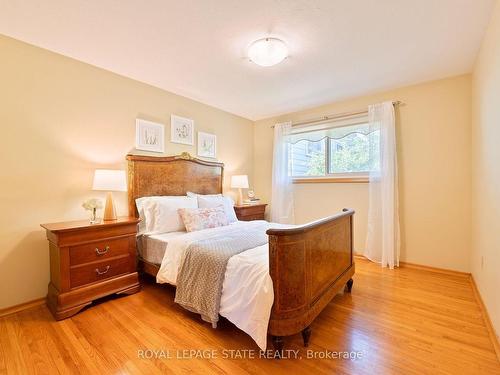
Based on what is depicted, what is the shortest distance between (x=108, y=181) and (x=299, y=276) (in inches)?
79.4

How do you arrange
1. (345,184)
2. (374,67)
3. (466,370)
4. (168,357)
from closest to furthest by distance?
(466,370) < (168,357) < (374,67) < (345,184)

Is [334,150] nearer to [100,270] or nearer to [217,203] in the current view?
[217,203]

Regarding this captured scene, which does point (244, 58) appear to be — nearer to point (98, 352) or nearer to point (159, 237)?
point (159, 237)

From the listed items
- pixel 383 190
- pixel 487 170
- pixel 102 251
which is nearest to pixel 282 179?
pixel 383 190

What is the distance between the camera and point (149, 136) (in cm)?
304

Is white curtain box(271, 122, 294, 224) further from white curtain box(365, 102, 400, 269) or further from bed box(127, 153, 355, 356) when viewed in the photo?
bed box(127, 153, 355, 356)

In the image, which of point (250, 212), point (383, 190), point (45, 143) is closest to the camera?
point (45, 143)

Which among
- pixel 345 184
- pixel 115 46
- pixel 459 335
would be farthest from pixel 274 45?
pixel 459 335

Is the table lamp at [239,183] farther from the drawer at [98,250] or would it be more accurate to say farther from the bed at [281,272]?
the drawer at [98,250]

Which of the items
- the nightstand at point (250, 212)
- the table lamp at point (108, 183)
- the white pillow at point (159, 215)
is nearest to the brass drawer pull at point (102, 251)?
the table lamp at point (108, 183)

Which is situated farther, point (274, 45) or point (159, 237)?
point (159, 237)

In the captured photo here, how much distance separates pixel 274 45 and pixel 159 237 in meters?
2.12

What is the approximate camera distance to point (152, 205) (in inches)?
105

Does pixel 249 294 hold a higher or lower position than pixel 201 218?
lower
